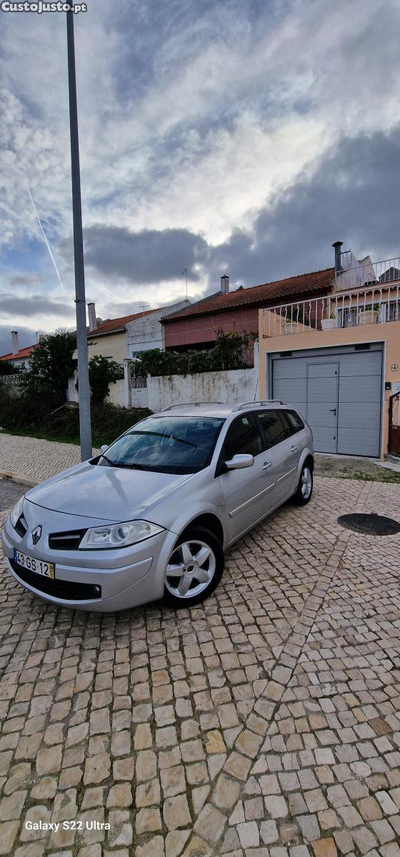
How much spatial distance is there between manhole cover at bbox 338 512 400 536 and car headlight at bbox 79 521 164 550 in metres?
3.04

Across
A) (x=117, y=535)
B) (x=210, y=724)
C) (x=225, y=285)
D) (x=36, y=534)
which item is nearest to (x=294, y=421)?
(x=117, y=535)

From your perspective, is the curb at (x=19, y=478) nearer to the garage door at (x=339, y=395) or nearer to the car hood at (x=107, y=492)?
the car hood at (x=107, y=492)

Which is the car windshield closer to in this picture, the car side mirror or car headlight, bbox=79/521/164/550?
the car side mirror

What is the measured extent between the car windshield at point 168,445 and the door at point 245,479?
0.21 meters

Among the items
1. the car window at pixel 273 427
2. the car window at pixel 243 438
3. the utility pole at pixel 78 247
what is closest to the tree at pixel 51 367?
the utility pole at pixel 78 247

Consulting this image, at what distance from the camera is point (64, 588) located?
2.70 m

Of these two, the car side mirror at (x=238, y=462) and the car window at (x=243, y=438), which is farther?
the car window at (x=243, y=438)

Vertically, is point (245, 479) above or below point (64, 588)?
above

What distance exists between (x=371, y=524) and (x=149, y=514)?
337 cm

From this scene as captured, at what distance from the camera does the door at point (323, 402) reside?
9.51 metres

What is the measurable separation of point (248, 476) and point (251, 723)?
2103mm

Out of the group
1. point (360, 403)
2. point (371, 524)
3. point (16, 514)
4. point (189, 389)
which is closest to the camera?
point (16, 514)

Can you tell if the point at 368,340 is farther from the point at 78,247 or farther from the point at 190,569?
the point at 190,569

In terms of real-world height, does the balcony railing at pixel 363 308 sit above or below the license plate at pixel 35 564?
above
